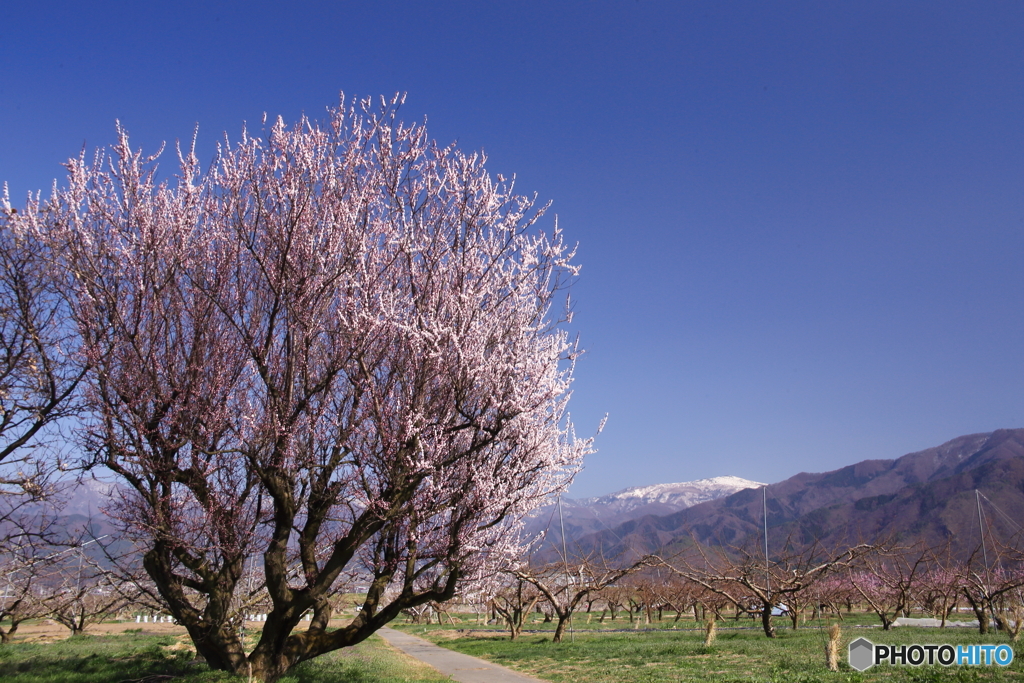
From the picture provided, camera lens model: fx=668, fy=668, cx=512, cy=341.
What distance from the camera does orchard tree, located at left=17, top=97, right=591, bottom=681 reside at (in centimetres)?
823

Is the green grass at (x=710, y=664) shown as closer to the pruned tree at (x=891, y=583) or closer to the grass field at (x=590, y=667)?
the grass field at (x=590, y=667)

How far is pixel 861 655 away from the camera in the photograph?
15.1 meters

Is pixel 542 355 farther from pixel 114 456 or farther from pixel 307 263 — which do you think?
pixel 114 456

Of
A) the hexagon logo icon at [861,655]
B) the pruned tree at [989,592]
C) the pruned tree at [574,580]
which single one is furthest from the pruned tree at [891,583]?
the pruned tree at [574,580]

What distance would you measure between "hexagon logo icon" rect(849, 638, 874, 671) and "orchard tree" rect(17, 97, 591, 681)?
934 cm

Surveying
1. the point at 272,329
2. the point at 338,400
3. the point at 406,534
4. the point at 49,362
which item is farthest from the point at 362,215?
the point at 49,362

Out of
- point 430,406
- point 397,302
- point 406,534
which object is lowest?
point 406,534

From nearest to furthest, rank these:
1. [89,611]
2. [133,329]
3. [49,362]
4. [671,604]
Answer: [133,329], [49,362], [89,611], [671,604]

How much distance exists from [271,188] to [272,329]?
1833 millimetres

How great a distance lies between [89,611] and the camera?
38.1 m

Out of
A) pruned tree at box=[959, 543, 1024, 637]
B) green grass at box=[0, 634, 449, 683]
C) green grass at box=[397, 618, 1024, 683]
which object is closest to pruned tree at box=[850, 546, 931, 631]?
pruned tree at box=[959, 543, 1024, 637]

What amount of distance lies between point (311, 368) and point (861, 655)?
45.9ft

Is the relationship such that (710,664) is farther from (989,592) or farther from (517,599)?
(517,599)

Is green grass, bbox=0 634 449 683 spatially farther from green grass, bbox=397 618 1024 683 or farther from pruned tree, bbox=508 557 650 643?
pruned tree, bbox=508 557 650 643
